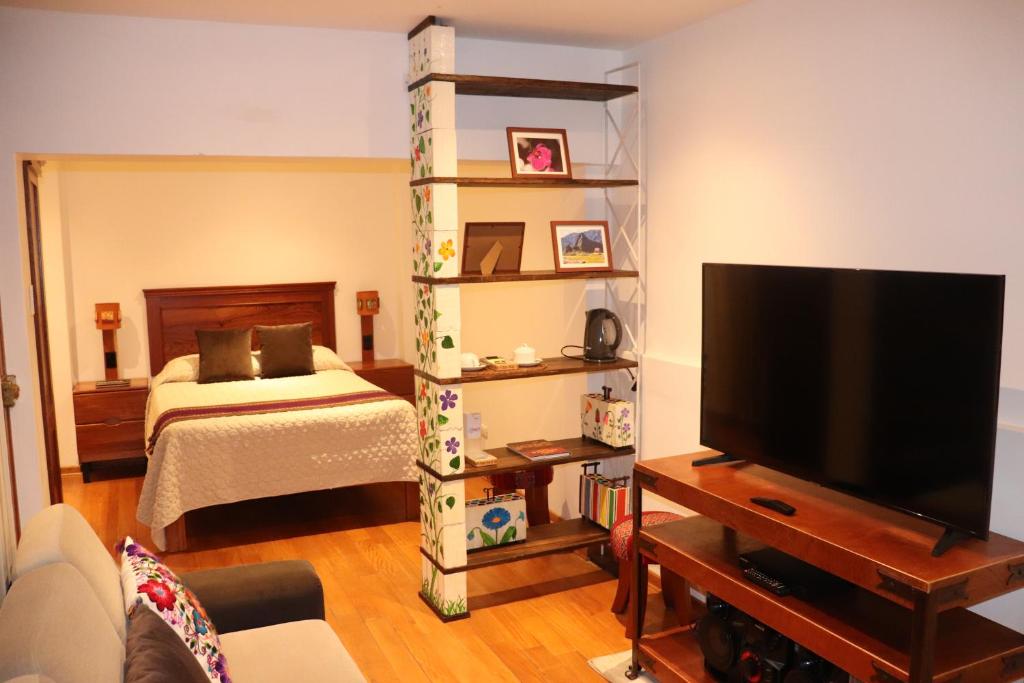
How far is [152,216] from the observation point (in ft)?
19.6

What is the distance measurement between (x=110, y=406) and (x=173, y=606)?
160 inches

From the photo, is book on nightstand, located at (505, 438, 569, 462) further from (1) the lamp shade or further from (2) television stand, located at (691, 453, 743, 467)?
(1) the lamp shade

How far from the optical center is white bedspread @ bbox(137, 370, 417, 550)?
4.41 m

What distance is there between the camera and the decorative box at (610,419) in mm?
A: 3857

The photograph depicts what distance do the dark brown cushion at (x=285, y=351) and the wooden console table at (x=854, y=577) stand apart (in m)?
3.43

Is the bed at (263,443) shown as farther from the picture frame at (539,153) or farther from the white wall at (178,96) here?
the picture frame at (539,153)

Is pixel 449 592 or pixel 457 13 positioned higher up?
pixel 457 13

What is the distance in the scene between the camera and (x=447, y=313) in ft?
11.3

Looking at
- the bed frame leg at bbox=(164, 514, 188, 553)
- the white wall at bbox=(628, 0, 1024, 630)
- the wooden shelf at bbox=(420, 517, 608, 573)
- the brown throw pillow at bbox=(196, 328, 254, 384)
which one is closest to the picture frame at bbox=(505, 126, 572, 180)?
the white wall at bbox=(628, 0, 1024, 630)

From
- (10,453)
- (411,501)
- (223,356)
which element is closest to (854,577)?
(10,453)

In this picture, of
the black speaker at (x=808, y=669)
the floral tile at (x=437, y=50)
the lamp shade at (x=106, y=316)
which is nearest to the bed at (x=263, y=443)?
the lamp shade at (x=106, y=316)

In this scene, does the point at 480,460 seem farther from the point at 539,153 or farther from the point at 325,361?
the point at 325,361

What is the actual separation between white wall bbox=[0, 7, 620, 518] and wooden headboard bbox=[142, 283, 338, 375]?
2702mm

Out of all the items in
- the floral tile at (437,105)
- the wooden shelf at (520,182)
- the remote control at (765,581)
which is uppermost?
the floral tile at (437,105)
